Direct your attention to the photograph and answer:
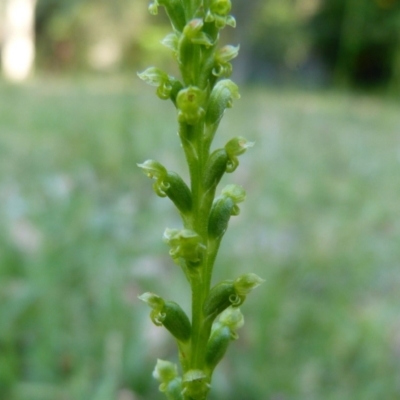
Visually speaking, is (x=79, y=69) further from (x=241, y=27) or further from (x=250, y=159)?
(x=250, y=159)

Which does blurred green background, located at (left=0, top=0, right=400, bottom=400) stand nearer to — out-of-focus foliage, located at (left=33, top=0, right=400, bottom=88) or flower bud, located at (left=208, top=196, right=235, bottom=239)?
flower bud, located at (left=208, top=196, right=235, bottom=239)

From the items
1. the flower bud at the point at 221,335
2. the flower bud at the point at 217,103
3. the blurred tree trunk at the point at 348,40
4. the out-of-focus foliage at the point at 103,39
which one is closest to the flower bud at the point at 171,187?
the flower bud at the point at 217,103

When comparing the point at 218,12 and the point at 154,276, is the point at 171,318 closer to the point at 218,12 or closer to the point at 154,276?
the point at 218,12

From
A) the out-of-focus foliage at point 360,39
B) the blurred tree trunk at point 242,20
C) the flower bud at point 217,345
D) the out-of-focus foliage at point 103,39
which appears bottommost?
the flower bud at point 217,345

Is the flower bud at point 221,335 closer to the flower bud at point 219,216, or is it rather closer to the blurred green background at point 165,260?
the flower bud at point 219,216

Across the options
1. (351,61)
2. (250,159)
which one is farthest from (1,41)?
(250,159)
